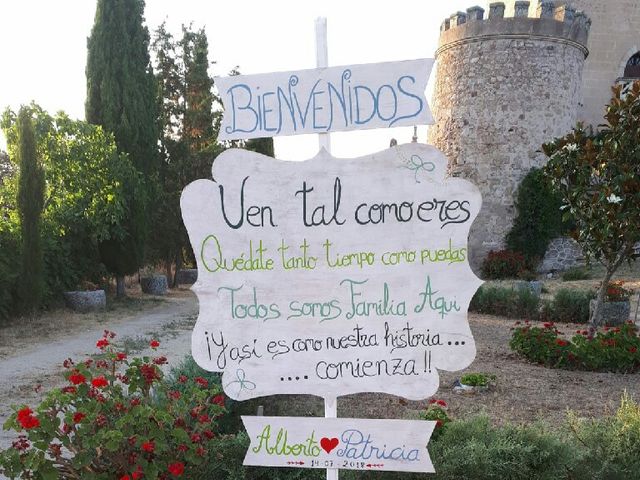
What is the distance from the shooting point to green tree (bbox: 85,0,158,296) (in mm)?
13156

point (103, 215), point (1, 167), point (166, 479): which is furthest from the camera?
point (1, 167)

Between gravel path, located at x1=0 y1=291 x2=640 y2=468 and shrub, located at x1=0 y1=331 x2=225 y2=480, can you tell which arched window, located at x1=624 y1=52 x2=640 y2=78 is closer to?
gravel path, located at x1=0 y1=291 x2=640 y2=468

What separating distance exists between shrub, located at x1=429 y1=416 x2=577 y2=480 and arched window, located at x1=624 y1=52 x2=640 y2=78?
18619 millimetres

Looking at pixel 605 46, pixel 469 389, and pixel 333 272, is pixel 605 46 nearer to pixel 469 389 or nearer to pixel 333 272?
pixel 469 389

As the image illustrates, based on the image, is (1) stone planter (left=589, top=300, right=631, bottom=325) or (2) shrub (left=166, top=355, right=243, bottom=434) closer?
(2) shrub (left=166, top=355, right=243, bottom=434)

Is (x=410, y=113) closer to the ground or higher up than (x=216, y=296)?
higher up

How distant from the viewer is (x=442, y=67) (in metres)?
16.6

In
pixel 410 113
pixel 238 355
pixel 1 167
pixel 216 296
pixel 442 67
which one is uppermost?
pixel 442 67

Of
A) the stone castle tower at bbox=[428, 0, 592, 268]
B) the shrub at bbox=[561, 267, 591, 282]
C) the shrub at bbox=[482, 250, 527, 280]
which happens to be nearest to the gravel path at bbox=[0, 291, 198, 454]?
the shrub at bbox=[482, 250, 527, 280]

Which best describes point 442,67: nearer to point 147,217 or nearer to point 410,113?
point 147,217

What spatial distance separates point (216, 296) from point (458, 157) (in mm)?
14480

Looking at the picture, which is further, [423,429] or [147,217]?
Result: [147,217]

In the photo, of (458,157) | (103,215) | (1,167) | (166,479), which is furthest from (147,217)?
(166,479)

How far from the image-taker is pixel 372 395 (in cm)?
506
